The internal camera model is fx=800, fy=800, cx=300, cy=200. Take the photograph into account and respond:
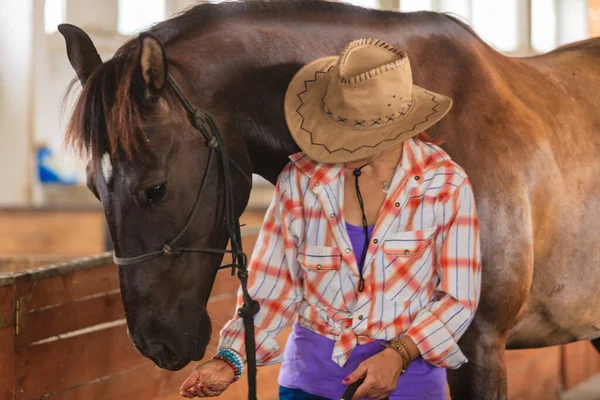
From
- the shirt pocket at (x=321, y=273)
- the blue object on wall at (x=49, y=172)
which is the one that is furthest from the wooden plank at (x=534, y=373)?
the blue object on wall at (x=49, y=172)

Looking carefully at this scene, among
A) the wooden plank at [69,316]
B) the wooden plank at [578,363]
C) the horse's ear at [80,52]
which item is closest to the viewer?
the horse's ear at [80,52]

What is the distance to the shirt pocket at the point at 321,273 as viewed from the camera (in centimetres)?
163

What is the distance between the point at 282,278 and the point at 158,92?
19.0 inches

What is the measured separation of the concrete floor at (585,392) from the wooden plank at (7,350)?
11.5 ft

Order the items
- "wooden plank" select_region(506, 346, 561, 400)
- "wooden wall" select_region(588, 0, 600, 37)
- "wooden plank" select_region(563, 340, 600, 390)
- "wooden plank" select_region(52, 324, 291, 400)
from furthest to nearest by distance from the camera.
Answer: "wooden wall" select_region(588, 0, 600, 37), "wooden plank" select_region(563, 340, 600, 390), "wooden plank" select_region(506, 346, 561, 400), "wooden plank" select_region(52, 324, 291, 400)

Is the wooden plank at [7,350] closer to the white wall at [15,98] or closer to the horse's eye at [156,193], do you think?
the horse's eye at [156,193]

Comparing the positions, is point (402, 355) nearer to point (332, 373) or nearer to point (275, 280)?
point (332, 373)

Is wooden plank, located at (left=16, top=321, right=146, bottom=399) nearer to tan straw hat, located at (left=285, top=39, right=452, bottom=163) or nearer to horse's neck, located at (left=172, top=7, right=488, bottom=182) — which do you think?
horse's neck, located at (left=172, top=7, right=488, bottom=182)

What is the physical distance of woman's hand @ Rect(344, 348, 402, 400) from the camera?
149 centimetres

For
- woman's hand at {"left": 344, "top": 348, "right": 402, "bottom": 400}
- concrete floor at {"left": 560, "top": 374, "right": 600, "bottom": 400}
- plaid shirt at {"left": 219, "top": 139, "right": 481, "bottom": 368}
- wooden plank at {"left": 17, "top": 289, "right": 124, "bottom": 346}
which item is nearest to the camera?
woman's hand at {"left": 344, "top": 348, "right": 402, "bottom": 400}

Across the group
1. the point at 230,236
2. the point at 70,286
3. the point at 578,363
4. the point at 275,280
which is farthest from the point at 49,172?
the point at 275,280

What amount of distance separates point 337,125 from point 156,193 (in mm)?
411

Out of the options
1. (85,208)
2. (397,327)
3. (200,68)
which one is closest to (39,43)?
(85,208)

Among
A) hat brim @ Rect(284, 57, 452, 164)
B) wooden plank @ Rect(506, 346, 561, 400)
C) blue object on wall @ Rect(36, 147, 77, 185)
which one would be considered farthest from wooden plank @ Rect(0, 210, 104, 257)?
hat brim @ Rect(284, 57, 452, 164)
